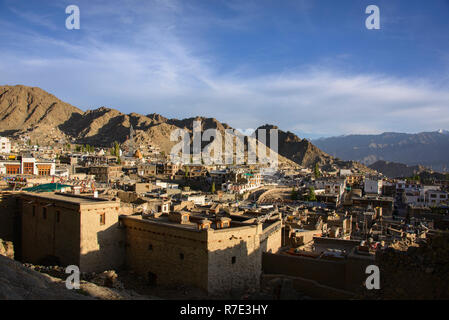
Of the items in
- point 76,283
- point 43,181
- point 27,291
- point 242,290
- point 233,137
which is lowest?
point 242,290

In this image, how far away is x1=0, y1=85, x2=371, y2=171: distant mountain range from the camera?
148250mm

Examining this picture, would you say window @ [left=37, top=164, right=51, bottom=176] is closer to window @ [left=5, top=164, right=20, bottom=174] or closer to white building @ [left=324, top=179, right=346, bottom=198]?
window @ [left=5, top=164, right=20, bottom=174]

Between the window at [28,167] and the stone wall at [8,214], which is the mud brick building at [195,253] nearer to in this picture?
the stone wall at [8,214]

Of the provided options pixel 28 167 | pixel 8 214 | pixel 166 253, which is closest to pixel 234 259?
pixel 166 253

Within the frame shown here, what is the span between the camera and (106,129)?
174 metres

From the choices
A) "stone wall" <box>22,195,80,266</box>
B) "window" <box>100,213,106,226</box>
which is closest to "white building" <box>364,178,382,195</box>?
A: "window" <box>100,213,106,226</box>

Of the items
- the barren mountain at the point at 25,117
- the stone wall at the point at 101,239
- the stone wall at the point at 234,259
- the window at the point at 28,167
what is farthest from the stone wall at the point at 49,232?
the barren mountain at the point at 25,117

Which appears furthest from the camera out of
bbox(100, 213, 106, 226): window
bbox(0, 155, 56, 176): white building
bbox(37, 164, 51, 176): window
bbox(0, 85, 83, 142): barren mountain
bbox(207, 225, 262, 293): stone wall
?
bbox(0, 85, 83, 142): barren mountain

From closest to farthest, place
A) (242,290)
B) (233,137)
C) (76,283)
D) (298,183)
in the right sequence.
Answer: (76,283)
(242,290)
(298,183)
(233,137)

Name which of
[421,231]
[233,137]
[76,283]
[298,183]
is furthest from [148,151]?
[76,283]

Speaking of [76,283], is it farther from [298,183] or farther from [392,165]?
[392,165]

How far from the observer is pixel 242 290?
43.9 feet
